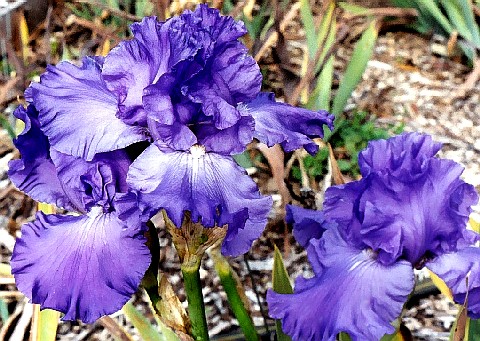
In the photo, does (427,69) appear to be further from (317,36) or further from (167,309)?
(167,309)

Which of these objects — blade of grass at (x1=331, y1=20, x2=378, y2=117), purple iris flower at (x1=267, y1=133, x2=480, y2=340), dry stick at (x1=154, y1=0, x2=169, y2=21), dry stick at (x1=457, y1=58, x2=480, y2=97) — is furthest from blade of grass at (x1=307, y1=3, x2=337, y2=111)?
purple iris flower at (x1=267, y1=133, x2=480, y2=340)

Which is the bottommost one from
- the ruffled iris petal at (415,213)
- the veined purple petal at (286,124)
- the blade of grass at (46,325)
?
the blade of grass at (46,325)

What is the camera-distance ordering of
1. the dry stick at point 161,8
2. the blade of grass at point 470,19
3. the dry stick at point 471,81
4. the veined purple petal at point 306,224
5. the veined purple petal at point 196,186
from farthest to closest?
the dry stick at point 471,81 → the blade of grass at point 470,19 → the dry stick at point 161,8 → the veined purple petal at point 306,224 → the veined purple petal at point 196,186

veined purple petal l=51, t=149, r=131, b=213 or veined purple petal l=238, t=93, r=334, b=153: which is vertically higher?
veined purple petal l=238, t=93, r=334, b=153

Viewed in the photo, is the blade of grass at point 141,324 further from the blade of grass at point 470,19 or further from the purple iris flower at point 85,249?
the blade of grass at point 470,19

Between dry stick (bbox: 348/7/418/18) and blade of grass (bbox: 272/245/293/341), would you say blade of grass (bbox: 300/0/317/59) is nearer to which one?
dry stick (bbox: 348/7/418/18)

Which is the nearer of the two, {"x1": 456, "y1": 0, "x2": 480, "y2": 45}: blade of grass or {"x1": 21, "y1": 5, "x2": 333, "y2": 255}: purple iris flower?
{"x1": 21, "y1": 5, "x2": 333, "y2": 255}: purple iris flower

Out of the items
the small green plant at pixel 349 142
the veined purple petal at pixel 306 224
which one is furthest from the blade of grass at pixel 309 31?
the veined purple petal at pixel 306 224
